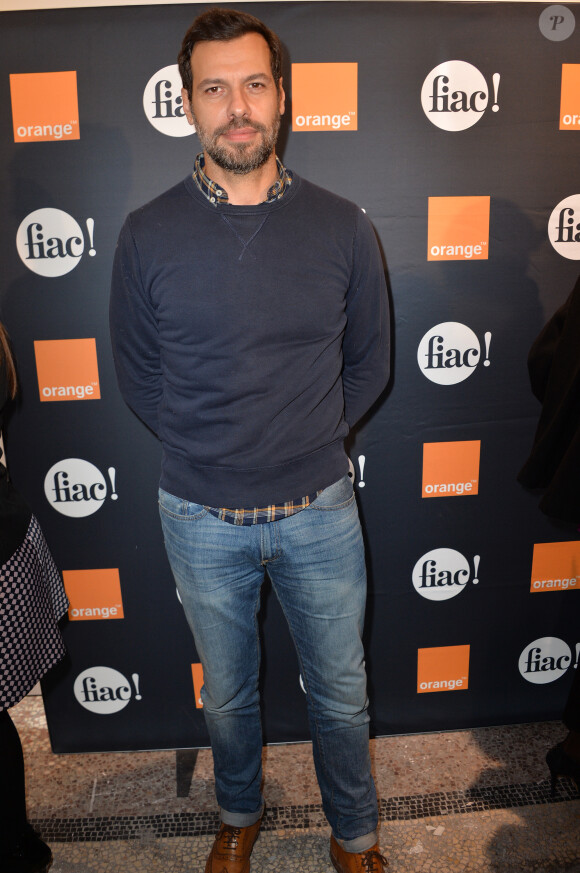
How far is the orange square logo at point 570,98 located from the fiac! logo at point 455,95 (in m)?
0.18

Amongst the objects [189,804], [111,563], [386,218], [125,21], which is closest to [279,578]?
[111,563]

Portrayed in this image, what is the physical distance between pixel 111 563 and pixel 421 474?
0.99 m

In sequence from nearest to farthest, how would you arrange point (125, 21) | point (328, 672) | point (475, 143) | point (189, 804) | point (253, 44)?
point (253, 44)
point (328, 672)
point (125, 21)
point (475, 143)
point (189, 804)

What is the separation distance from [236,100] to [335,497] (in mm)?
876

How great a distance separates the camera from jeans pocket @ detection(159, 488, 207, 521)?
1439mm

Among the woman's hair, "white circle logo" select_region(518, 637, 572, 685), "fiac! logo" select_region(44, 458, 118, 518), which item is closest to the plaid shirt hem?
the woman's hair

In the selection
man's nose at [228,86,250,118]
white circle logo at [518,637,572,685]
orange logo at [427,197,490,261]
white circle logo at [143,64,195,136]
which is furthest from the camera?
white circle logo at [518,637,572,685]

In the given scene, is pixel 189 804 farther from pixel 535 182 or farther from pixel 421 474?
pixel 535 182

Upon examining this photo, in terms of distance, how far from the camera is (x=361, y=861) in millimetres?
1578

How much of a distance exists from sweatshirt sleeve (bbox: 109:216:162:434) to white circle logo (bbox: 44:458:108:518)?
341 mm

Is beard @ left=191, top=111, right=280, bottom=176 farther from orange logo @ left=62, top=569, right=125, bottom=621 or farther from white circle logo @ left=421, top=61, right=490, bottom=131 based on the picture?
orange logo @ left=62, top=569, right=125, bottom=621

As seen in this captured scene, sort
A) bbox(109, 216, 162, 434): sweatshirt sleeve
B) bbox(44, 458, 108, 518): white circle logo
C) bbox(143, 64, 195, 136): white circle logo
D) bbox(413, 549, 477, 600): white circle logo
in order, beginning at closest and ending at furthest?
bbox(109, 216, 162, 434): sweatshirt sleeve → bbox(143, 64, 195, 136): white circle logo → bbox(44, 458, 108, 518): white circle logo → bbox(413, 549, 477, 600): white circle logo

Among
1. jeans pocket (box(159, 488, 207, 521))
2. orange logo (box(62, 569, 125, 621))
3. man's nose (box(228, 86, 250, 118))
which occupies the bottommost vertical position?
orange logo (box(62, 569, 125, 621))

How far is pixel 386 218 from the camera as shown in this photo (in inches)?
70.8
